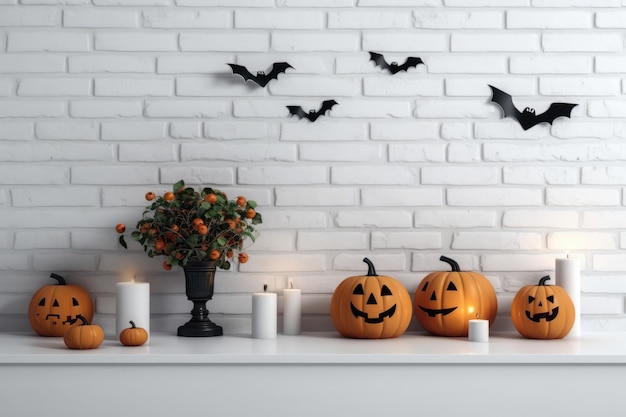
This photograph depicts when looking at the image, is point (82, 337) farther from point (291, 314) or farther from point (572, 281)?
point (572, 281)

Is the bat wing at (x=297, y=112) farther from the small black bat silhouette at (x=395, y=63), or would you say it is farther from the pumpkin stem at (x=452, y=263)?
the pumpkin stem at (x=452, y=263)

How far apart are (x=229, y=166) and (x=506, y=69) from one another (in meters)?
0.96

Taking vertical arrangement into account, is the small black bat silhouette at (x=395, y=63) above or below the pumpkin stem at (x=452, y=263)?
above

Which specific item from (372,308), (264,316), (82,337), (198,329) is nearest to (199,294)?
(198,329)

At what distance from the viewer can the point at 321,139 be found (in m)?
2.32

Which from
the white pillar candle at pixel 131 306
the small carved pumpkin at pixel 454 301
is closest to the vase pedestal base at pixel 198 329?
the white pillar candle at pixel 131 306

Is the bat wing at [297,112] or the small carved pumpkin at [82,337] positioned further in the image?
the bat wing at [297,112]

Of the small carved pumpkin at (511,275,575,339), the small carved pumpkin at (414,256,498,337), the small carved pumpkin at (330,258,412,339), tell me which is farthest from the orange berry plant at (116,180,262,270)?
the small carved pumpkin at (511,275,575,339)

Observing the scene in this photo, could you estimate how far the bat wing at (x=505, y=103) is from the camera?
2.32 metres

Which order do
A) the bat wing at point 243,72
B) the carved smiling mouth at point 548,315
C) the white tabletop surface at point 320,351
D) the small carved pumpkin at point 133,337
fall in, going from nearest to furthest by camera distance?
the white tabletop surface at point 320,351
the small carved pumpkin at point 133,337
the carved smiling mouth at point 548,315
the bat wing at point 243,72

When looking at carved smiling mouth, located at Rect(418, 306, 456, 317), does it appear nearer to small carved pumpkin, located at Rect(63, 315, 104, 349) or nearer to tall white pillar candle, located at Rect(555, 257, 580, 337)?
tall white pillar candle, located at Rect(555, 257, 580, 337)

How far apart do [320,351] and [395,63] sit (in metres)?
1.00

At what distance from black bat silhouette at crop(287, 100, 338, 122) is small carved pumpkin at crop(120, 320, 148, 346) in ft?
2.77

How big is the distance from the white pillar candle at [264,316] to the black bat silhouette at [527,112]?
971 mm
